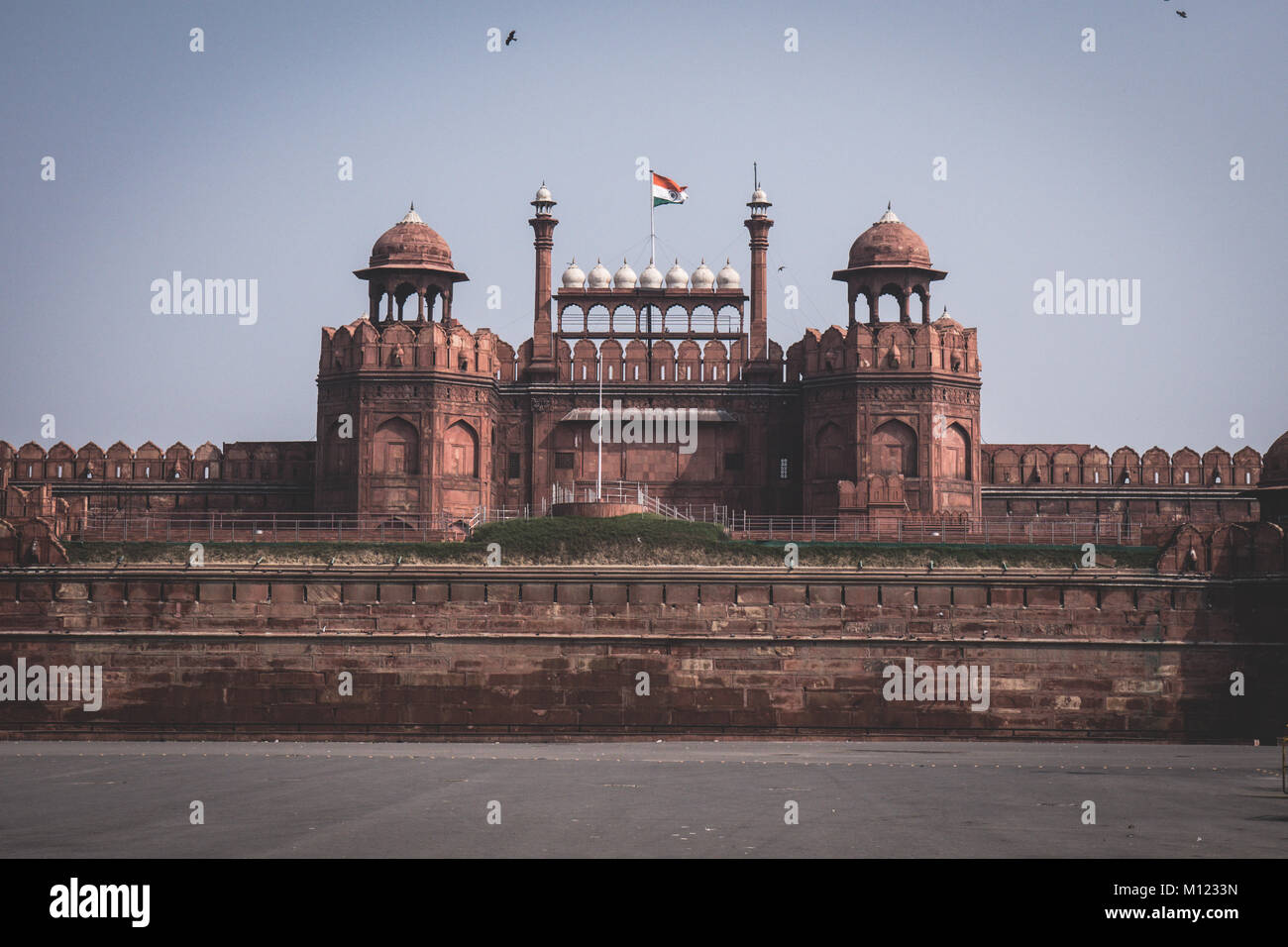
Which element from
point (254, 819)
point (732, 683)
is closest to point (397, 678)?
point (732, 683)

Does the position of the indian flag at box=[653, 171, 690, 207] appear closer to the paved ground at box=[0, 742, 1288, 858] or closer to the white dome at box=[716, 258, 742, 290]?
the white dome at box=[716, 258, 742, 290]

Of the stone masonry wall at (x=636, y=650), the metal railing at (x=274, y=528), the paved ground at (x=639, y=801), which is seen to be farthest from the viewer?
the metal railing at (x=274, y=528)

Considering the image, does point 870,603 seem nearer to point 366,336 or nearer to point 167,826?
point 366,336

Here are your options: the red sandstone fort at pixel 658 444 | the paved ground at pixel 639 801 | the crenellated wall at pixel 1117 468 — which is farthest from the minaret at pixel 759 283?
the paved ground at pixel 639 801

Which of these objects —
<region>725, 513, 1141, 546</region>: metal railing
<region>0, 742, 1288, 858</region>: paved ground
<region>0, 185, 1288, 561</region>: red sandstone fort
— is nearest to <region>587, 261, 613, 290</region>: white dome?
<region>0, 185, 1288, 561</region>: red sandstone fort

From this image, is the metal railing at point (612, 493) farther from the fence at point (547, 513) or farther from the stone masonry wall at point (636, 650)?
the stone masonry wall at point (636, 650)
